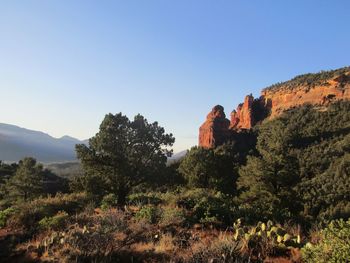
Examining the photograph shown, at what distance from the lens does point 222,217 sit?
12.6 meters

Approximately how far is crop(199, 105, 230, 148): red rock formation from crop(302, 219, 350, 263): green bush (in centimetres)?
9557

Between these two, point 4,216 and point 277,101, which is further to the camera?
point 277,101

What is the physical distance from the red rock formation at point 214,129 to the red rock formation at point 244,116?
21.8ft

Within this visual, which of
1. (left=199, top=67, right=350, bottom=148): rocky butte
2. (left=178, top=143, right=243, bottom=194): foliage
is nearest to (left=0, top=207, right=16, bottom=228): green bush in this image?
(left=178, top=143, right=243, bottom=194): foliage

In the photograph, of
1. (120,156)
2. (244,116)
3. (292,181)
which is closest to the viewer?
(120,156)

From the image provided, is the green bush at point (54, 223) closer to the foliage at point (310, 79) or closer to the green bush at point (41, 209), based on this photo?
the green bush at point (41, 209)

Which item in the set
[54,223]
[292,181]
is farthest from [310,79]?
[54,223]

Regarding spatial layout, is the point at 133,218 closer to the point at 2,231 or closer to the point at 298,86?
the point at 2,231

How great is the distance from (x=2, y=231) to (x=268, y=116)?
109790 mm

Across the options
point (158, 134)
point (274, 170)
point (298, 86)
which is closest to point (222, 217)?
point (158, 134)

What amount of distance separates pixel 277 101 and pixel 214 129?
77.0 ft

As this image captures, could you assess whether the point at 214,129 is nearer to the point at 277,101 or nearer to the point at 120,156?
the point at 277,101

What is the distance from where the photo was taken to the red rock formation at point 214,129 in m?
106

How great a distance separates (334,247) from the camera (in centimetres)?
642
